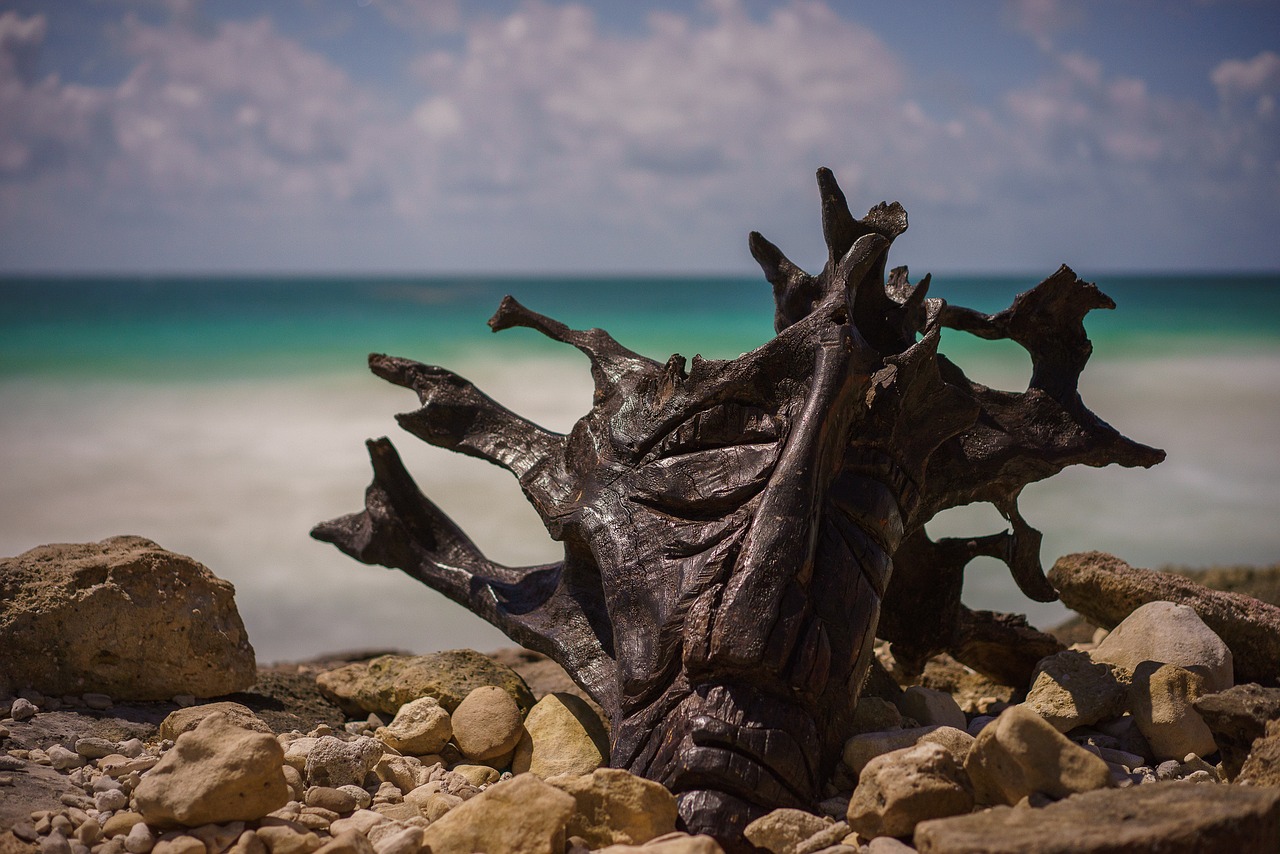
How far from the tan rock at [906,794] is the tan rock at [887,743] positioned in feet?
0.87

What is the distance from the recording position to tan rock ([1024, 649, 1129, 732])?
12.3 feet

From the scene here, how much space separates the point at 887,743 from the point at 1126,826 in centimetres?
89

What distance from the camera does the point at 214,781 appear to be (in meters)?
2.75

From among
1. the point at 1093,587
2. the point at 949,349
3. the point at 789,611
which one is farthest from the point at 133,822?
the point at 949,349

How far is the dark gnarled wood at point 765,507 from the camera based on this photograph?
296 cm

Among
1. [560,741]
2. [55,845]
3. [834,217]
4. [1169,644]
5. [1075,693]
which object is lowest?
[55,845]

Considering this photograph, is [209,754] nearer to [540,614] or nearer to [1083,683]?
[540,614]

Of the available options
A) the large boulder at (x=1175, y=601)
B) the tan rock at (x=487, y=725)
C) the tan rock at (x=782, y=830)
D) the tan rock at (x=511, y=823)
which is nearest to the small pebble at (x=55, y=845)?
the tan rock at (x=511, y=823)

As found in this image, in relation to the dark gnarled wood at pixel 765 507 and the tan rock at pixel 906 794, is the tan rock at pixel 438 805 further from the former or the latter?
the tan rock at pixel 906 794

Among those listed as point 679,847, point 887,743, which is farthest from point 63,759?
point 887,743

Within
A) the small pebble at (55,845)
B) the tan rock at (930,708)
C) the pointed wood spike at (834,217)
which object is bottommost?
the small pebble at (55,845)

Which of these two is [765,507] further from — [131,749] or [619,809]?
[131,749]

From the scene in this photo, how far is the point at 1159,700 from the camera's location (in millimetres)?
3699

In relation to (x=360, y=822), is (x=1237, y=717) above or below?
above
